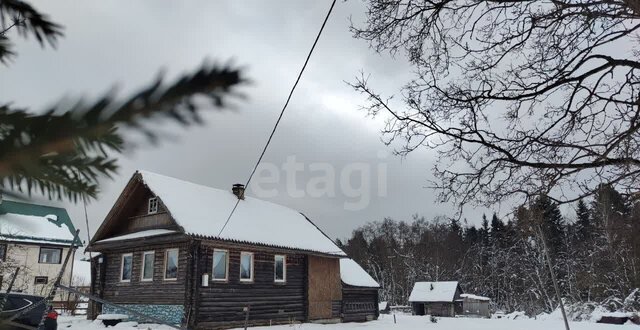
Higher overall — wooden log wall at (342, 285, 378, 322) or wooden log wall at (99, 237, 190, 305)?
wooden log wall at (99, 237, 190, 305)

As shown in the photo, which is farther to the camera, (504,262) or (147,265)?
(504,262)

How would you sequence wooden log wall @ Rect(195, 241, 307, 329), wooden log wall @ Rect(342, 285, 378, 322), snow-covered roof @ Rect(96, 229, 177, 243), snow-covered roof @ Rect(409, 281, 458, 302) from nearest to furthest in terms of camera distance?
wooden log wall @ Rect(195, 241, 307, 329), snow-covered roof @ Rect(96, 229, 177, 243), wooden log wall @ Rect(342, 285, 378, 322), snow-covered roof @ Rect(409, 281, 458, 302)

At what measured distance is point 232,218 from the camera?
21.7 m

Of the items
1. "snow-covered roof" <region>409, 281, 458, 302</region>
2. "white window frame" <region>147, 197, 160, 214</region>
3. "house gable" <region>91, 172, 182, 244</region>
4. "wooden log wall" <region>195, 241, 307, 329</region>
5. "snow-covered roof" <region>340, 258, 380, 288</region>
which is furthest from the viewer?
"snow-covered roof" <region>409, 281, 458, 302</region>

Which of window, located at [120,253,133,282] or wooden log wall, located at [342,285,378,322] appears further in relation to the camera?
wooden log wall, located at [342,285,378,322]

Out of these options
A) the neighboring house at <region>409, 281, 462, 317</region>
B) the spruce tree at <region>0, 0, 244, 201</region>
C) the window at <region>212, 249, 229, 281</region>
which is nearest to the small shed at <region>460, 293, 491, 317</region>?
the neighboring house at <region>409, 281, 462, 317</region>

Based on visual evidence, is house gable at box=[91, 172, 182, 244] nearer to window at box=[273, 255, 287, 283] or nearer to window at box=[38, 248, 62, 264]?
window at box=[273, 255, 287, 283]

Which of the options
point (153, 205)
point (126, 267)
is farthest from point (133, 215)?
point (126, 267)

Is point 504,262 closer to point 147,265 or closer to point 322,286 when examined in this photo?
point 322,286

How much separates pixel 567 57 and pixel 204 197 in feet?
59.7

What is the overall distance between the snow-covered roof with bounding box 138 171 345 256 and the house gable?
707 millimetres

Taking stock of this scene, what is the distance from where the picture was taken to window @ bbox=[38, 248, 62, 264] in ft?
117

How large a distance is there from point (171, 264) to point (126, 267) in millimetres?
3418

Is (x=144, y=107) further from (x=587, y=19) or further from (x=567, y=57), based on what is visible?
(x=567, y=57)
